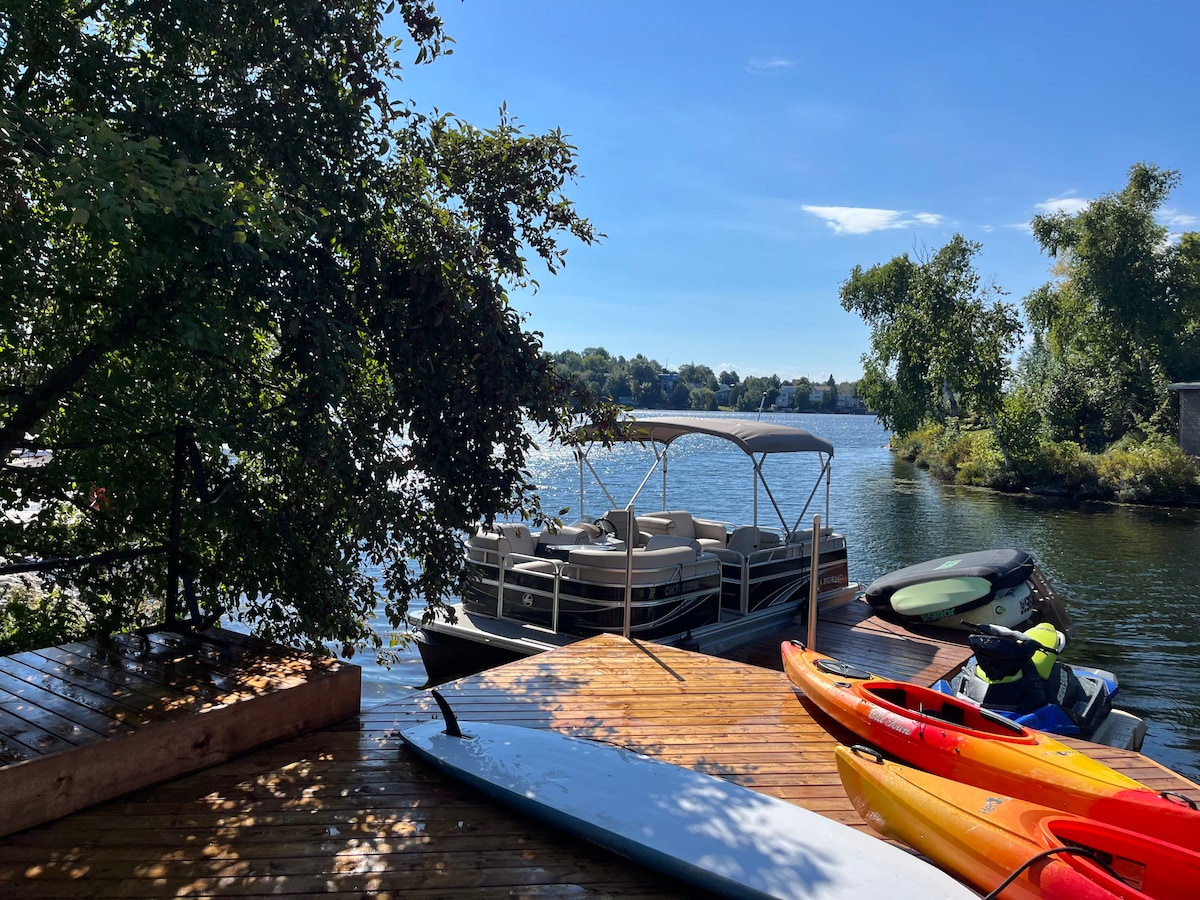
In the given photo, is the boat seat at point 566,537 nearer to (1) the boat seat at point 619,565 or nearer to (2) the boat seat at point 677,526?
(2) the boat seat at point 677,526

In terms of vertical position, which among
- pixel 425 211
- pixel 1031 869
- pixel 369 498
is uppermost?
pixel 425 211

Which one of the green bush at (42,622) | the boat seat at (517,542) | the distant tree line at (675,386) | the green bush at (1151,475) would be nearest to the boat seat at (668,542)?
the boat seat at (517,542)

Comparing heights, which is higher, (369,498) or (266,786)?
(369,498)

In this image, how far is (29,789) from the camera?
368 cm

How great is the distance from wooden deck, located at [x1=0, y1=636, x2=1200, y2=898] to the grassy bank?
29.5 metres

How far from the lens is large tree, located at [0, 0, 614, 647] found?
4488 mm

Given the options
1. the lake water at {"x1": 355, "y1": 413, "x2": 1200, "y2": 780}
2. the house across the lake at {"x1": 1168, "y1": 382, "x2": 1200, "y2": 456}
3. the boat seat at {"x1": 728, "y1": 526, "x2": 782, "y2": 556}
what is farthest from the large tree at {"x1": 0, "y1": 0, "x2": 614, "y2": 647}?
the house across the lake at {"x1": 1168, "y1": 382, "x2": 1200, "y2": 456}

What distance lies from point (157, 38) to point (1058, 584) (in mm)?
19042

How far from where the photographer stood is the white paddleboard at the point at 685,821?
3.49 metres

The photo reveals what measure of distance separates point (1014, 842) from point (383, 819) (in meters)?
3.01

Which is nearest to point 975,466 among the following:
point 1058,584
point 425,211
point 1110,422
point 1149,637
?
point 1110,422

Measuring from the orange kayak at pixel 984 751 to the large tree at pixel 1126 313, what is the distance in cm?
3665

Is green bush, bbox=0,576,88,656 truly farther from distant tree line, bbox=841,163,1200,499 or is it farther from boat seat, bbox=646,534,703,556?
distant tree line, bbox=841,163,1200,499

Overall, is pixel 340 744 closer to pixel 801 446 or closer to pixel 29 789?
pixel 29 789
